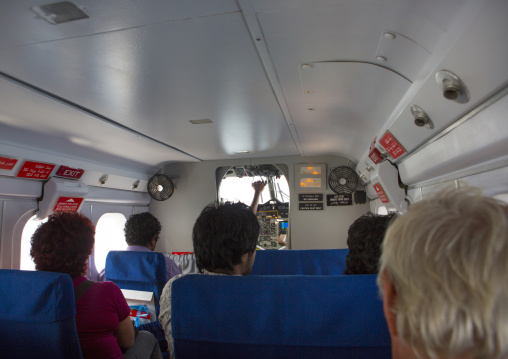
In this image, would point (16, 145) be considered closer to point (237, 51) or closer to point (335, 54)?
point (237, 51)

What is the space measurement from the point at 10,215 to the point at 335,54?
3936mm

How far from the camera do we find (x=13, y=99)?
287cm

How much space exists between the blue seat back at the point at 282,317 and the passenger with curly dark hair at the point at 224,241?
49 cm

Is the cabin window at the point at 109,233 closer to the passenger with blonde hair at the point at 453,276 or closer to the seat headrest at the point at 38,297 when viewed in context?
the seat headrest at the point at 38,297

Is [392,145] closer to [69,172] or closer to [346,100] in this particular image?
[346,100]

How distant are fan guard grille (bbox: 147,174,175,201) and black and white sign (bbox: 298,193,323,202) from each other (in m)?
2.50

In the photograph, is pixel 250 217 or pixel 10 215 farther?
pixel 10 215

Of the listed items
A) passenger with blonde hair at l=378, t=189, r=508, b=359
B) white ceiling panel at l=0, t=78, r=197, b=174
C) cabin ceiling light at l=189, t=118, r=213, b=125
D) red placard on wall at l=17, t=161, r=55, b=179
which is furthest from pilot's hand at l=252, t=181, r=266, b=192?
passenger with blonde hair at l=378, t=189, r=508, b=359

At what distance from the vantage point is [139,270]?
3.58 metres

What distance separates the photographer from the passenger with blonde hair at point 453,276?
589 mm

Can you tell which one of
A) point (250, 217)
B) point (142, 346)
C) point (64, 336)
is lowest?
point (142, 346)

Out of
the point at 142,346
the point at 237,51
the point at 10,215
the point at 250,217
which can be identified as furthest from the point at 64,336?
the point at 10,215

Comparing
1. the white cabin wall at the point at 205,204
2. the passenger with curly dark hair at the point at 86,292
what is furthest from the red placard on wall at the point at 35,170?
the white cabin wall at the point at 205,204

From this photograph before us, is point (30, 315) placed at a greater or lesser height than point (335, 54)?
lesser
